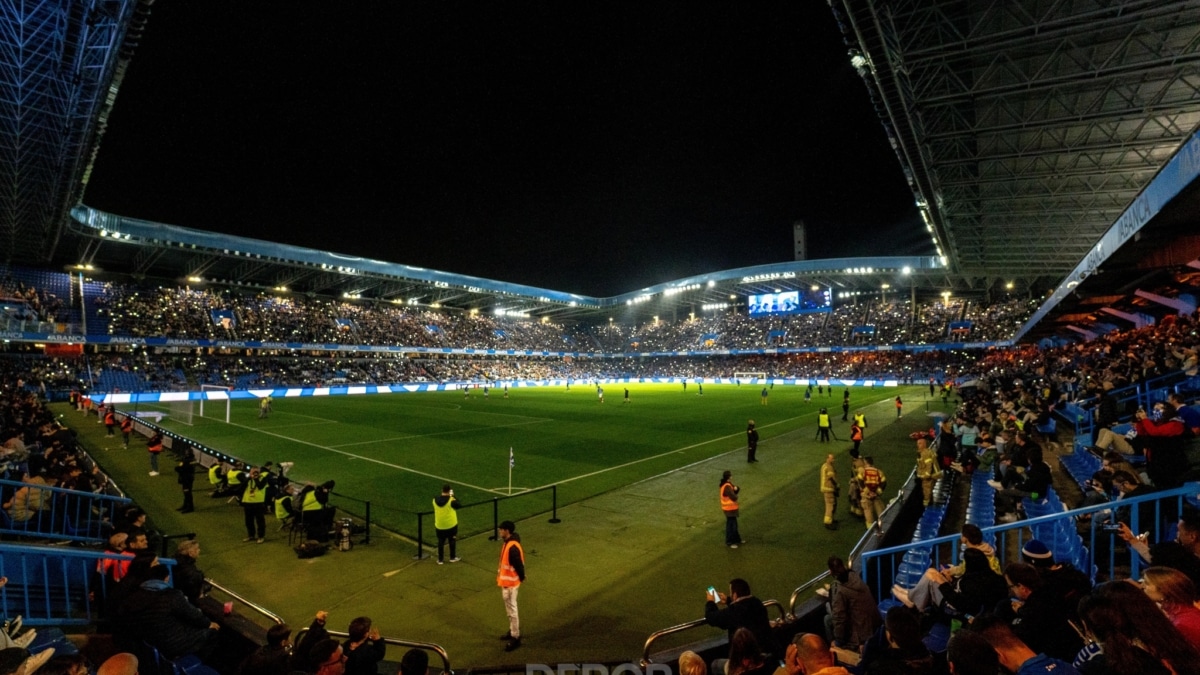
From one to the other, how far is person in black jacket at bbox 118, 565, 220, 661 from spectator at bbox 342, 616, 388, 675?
1605 millimetres

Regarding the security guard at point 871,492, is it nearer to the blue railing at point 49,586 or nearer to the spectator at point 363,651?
the spectator at point 363,651

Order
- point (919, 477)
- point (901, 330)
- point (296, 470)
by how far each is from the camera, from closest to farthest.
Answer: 1. point (919, 477)
2. point (296, 470)
3. point (901, 330)

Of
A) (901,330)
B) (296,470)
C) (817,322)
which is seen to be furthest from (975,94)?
(817,322)

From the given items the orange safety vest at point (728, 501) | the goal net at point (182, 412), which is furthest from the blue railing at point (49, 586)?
the goal net at point (182, 412)

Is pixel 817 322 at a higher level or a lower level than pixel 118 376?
higher

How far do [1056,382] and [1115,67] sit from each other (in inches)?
515

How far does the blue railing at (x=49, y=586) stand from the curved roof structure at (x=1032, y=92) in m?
20.9

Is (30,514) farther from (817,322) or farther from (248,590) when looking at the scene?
(817,322)

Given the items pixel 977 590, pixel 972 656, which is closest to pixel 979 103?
pixel 977 590

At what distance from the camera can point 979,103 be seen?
71.4 feet

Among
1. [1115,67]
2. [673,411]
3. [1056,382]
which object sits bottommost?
[673,411]

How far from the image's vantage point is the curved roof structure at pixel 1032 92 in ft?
53.4

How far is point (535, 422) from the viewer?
3197 cm

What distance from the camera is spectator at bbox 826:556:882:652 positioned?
5500 millimetres
